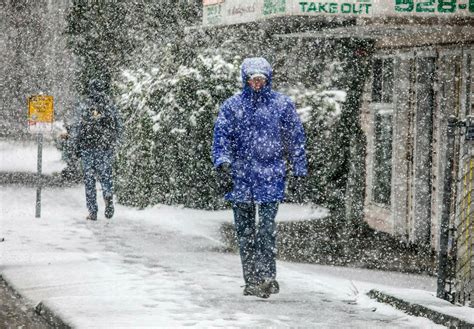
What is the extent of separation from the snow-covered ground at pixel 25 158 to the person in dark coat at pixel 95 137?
9165mm

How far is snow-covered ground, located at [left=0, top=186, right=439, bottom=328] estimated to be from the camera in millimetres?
7020

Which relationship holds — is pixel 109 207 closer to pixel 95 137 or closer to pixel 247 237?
pixel 95 137

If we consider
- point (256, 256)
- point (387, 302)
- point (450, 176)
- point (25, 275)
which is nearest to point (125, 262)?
point (25, 275)

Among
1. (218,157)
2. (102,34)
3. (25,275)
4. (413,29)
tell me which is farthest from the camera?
(102,34)

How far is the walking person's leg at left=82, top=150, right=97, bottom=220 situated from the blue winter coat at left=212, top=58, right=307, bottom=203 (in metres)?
5.28

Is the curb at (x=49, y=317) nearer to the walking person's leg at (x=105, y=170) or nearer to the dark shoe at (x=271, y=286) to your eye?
the dark shoe at (x=271, y=286)

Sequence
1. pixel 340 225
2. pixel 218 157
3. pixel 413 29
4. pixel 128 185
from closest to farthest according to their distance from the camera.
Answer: pixel 218 157 < pixel 413 29 < pixel 340 225 < pixel 128 185

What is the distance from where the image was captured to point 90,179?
12.8 meters

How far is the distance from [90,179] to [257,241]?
534 cm

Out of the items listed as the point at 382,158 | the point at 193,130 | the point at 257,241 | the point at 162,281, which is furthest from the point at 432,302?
the point at 193,130

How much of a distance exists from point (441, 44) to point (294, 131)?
4.27m

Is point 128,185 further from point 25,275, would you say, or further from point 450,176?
point 450,176

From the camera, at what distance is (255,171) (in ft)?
25.5

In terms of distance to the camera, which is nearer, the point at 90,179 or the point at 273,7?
the point at 273,7
